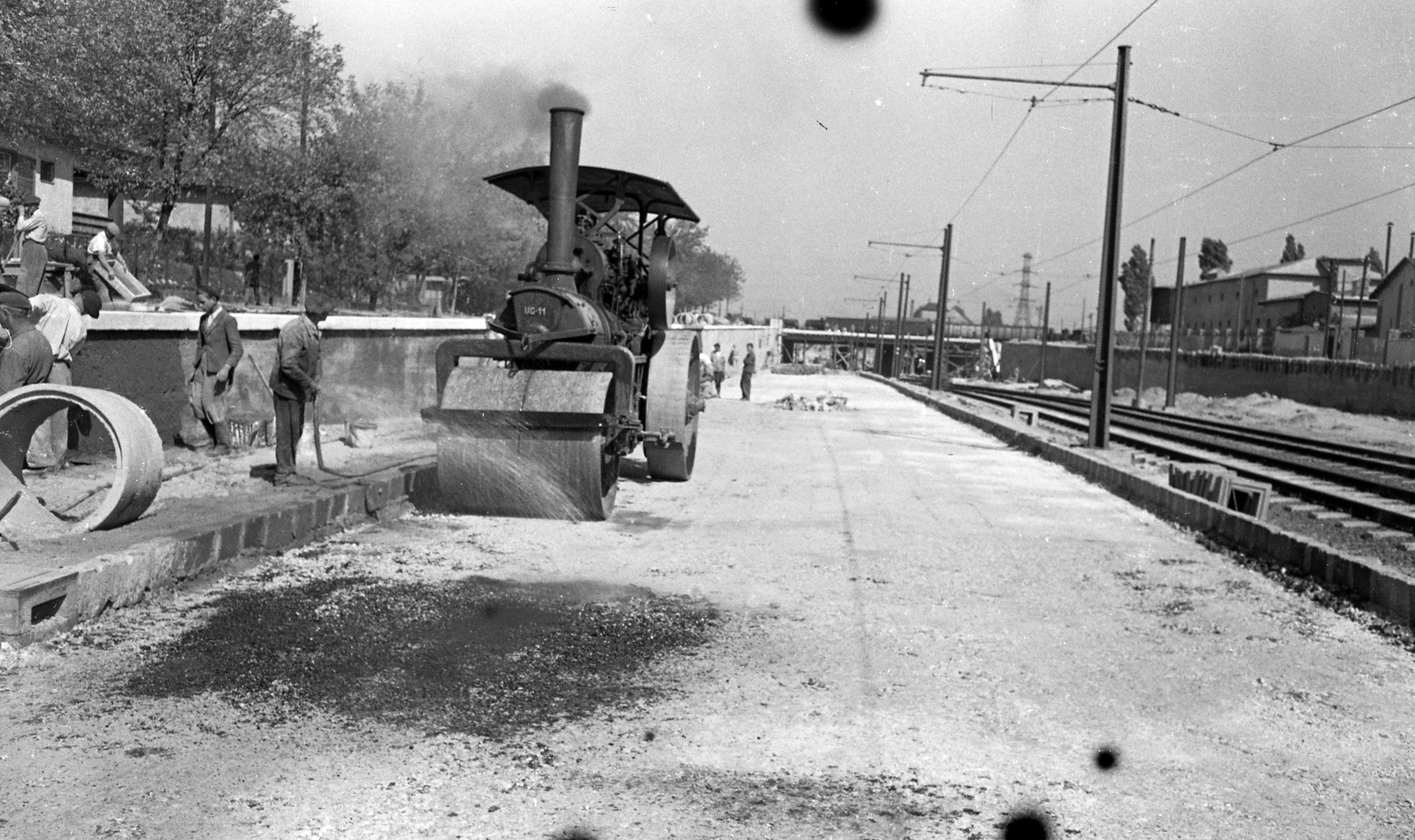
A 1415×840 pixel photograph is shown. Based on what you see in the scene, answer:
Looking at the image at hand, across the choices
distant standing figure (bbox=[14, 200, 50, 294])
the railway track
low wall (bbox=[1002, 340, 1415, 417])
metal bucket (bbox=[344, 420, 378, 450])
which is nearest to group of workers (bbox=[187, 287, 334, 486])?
distant standing figure (bbox=[14, 200, 50, 294])

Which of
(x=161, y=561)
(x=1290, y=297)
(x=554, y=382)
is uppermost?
(x=1290, y=297)

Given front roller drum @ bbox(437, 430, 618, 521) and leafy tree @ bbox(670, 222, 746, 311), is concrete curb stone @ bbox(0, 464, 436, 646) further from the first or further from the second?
leafy tree @ bbox(670, 222, 746, 311)

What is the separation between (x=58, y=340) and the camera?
984 cm

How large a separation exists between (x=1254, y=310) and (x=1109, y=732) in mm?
91226

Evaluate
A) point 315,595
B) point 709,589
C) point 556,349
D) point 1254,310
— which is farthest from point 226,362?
point 1254,310

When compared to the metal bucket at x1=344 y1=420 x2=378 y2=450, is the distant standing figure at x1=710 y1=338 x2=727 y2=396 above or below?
above

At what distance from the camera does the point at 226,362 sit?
456 inches

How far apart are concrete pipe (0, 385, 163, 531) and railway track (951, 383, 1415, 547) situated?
11038mm

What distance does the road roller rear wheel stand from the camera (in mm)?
12477

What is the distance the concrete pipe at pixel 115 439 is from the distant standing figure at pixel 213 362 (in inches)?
136

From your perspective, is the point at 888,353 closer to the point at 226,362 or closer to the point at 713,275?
the point at 713,275

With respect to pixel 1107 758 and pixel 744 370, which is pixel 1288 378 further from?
pixel 1107 758

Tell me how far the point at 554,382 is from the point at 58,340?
375 centimetres

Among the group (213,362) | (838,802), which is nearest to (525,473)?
(213,362)
